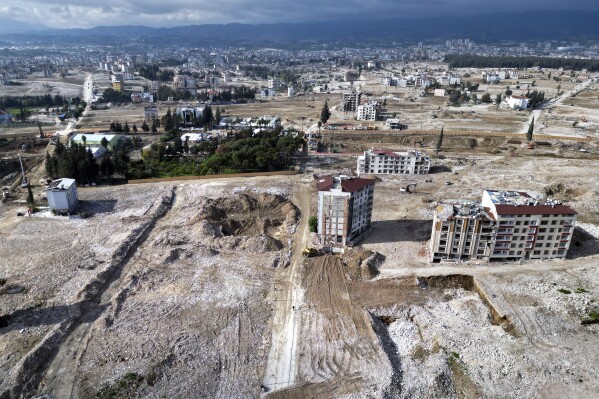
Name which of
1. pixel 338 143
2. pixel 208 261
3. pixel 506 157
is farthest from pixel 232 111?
pixel 208 261

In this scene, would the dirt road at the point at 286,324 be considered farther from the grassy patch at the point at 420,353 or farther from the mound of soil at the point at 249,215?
the grassy patch at the point at 420,353

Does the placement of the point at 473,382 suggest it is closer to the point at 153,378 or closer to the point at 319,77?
the point at 153,378

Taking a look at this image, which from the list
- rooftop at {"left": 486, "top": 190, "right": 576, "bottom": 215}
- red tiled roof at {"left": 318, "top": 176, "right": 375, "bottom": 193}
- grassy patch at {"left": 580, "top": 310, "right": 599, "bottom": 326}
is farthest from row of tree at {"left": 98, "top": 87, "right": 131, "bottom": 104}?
grassy patch at {"left": 580, "top": 310, "right": 599, "bottom": 326}

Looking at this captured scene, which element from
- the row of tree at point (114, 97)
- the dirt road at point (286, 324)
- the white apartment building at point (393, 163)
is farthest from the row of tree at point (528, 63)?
the dirt road at point (286, 324)

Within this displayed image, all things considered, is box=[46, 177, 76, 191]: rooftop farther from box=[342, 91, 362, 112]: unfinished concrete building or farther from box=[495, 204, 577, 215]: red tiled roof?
box=[342, 91, 362, 112]: unfinished concrete building

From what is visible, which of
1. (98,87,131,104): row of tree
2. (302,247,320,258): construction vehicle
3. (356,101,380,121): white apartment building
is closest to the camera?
(302,247,320,258): construction vehicle

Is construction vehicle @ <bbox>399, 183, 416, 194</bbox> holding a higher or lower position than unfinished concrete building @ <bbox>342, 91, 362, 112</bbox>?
lower

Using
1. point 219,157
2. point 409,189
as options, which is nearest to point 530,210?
point 409,189
